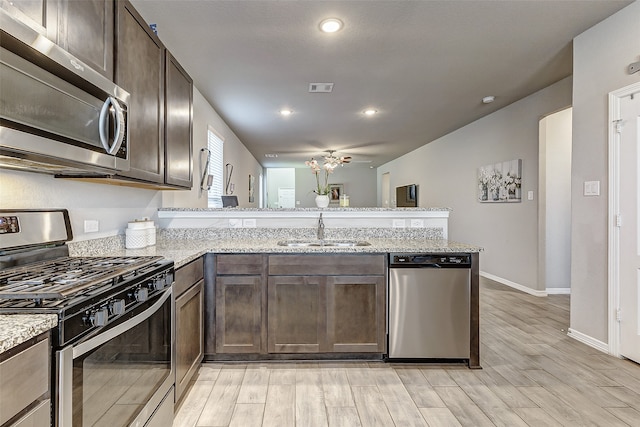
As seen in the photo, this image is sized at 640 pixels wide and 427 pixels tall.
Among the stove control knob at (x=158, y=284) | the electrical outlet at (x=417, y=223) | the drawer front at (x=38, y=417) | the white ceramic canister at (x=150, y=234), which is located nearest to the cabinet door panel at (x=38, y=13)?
the stove control knob at (x=158, y=284)

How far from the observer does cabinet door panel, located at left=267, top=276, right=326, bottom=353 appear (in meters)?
2.40

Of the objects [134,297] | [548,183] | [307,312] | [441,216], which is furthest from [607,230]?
[134,297]

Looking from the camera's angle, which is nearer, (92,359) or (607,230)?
(92,359)

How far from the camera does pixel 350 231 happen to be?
297 centimetres

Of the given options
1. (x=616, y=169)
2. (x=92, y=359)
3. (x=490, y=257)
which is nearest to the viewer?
(x=92, y=359)

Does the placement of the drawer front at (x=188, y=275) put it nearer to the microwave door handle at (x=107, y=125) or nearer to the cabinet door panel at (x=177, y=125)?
the cabinet door panel at (x=177, y=125)

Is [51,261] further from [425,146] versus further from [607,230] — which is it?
[425,146]

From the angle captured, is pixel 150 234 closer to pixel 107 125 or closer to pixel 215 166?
pixel 107 125

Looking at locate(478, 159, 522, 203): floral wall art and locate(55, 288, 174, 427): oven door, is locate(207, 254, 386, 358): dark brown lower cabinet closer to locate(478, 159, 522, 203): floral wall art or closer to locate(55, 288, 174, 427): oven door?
locate(55, 288, 174, 427): oven door

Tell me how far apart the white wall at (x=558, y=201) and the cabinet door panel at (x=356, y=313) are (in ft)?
10.3

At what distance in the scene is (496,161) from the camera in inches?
199

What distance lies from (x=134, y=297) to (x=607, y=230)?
333 centimetres

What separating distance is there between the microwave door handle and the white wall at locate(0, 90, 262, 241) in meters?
0.49

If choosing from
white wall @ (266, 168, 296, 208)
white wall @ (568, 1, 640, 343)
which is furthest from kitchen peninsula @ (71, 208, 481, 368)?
white wall @ (266, 168, 296, 208)
